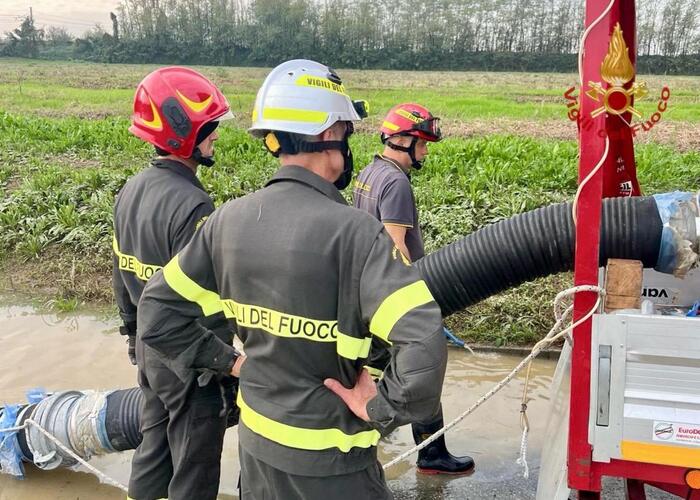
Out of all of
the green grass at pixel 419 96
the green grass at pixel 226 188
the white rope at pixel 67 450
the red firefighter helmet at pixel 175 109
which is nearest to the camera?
the red firefighter helmet at pixel 175 109

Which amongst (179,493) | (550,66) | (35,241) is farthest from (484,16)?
(179,493)

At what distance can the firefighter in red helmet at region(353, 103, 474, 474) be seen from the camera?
3777mm

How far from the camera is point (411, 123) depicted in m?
3.98

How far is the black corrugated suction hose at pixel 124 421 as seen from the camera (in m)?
3.62

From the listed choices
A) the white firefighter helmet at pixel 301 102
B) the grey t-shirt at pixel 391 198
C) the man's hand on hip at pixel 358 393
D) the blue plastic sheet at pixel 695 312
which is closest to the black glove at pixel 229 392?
the man's hand on hip at pixel 358 393

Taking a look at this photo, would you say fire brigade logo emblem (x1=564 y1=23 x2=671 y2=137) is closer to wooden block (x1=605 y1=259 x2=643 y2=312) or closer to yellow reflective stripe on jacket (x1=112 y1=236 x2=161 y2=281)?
wooden block (x1=605 y1=259 x2=643 y2=312)

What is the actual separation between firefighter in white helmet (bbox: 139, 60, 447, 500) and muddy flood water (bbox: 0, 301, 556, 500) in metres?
1.83

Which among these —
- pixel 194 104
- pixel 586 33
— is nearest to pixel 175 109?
pixel 194 104

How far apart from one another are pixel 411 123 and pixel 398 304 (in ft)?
8.10

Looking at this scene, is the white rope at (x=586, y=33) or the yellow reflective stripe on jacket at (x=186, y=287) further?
the yellow reflective stripe on jacket at (x=186, y=287)

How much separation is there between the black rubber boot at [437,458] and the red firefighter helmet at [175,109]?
2.04 m

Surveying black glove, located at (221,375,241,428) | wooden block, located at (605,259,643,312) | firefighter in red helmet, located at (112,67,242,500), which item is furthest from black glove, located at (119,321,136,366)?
wooden block, located at (605,259,643,312)

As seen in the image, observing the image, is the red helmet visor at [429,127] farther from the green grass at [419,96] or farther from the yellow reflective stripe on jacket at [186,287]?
the green grass at [419,96]

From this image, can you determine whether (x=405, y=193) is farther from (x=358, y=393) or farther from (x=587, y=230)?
(x=358, y=393)
